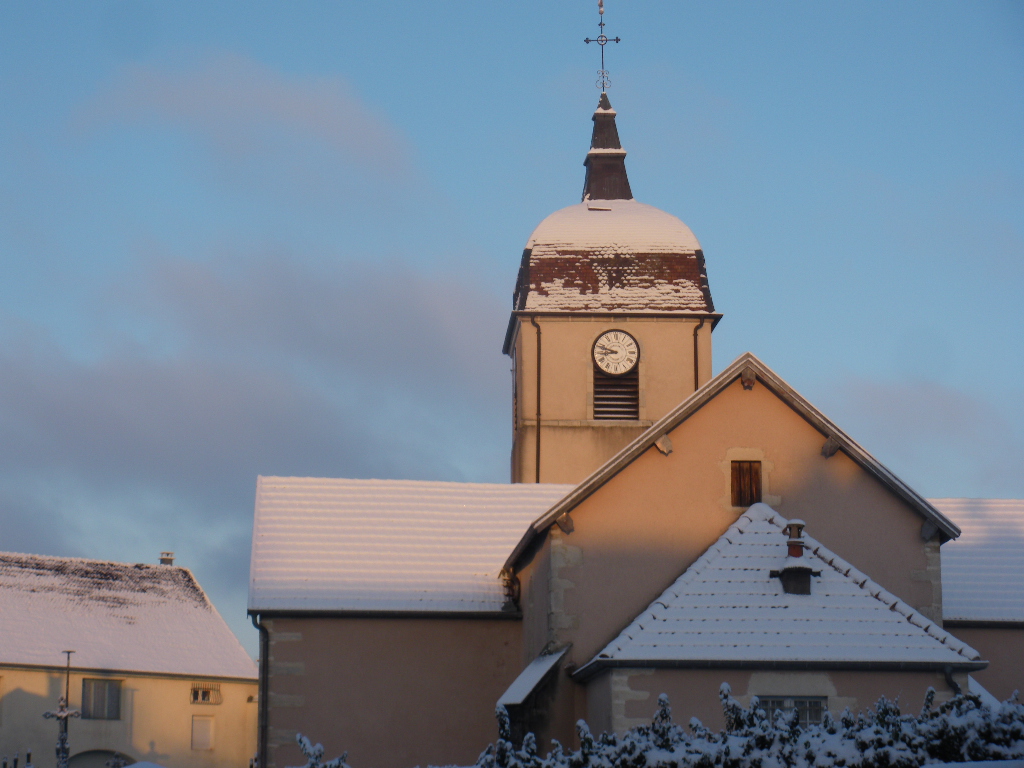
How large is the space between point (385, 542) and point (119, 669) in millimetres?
23109

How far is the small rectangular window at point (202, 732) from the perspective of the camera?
45.4 m

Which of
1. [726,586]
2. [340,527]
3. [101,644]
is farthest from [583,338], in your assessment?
[101,644]

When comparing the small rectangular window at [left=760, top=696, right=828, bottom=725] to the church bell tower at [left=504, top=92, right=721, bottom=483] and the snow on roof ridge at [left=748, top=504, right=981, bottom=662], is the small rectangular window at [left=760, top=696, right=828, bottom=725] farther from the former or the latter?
the church bell tower at [left=504, top=92, right=721, bottom=483]

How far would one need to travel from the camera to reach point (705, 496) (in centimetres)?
2020

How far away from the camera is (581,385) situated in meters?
30.5

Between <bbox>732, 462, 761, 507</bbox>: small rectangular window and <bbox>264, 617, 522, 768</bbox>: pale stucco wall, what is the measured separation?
4.74 meters

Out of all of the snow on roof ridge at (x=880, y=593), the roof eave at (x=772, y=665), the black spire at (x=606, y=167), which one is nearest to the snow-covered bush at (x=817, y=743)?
the roof eave at (x=772, y=665)

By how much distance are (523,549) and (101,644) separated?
27.2 metres

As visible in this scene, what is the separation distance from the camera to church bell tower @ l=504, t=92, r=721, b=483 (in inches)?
1185

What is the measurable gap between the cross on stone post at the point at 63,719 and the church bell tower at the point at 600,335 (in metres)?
17.9

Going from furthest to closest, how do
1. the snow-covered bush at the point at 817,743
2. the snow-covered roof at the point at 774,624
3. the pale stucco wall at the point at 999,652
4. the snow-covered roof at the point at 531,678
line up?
the pale stucco wall at the point at 999,652, the snow-covered roof at the point at 531,678, the snow-covered roof at the point at 774,624, the snow-covered bush at the point at 817,743

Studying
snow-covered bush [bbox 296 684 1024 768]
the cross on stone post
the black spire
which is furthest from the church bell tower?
snow-covered bush [bbox 296 684 1024 768]

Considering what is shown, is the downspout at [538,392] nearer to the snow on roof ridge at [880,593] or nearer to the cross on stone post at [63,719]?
the snow on roof ridge at [880,593]

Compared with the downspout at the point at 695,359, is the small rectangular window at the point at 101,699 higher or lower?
lower
